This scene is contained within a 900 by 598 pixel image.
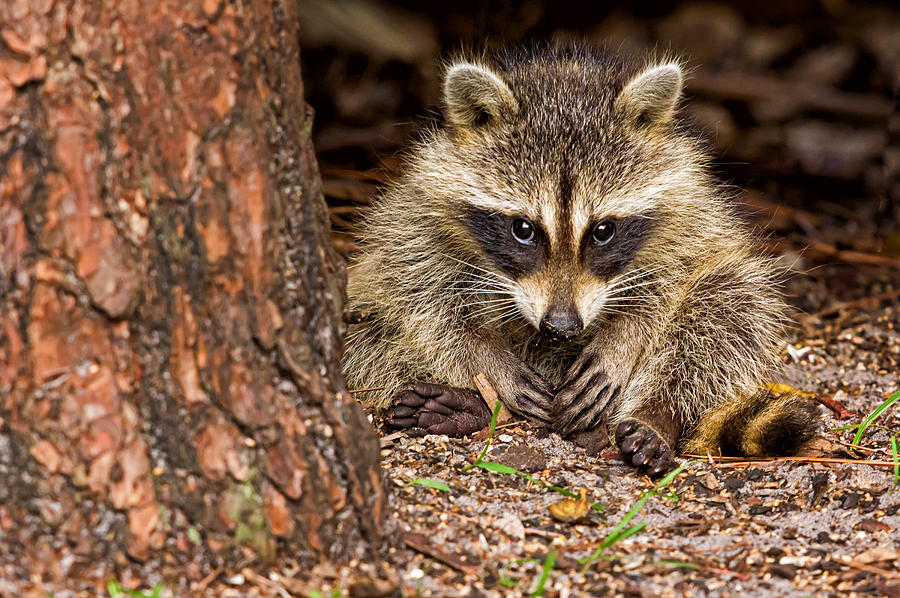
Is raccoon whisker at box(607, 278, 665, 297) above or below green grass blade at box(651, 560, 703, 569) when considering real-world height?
above

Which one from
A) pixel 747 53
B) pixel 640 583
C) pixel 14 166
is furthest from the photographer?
pixel 747 53

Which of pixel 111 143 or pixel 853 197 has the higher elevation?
pixel 111 143

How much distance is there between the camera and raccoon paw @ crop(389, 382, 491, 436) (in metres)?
3.91

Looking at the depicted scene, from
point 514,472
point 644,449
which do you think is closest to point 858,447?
point 644,449

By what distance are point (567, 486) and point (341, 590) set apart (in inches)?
46.1

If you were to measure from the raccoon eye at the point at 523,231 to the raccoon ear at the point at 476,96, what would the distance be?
1.51 ft

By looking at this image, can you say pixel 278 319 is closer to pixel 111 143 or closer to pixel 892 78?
pixel 111 143

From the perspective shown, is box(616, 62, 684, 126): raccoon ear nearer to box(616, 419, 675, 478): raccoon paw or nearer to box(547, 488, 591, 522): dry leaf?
box(616, 419, 675, 478): raccoon paw

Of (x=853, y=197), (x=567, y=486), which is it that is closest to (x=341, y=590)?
(x=567, y=486)

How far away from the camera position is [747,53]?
8.34m

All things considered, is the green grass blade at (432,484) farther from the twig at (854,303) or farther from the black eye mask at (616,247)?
the twig at (854,303)

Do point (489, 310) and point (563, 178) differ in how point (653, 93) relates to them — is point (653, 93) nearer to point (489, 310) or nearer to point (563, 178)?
point (563, 178)

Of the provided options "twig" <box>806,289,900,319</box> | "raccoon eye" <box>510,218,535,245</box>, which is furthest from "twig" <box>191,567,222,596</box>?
"twig" <box>806,289,900,319</box>

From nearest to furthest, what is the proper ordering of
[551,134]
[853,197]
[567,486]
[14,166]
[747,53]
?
[14,166] < [567,486] < [551,134] < [853,197] < [747,53]
